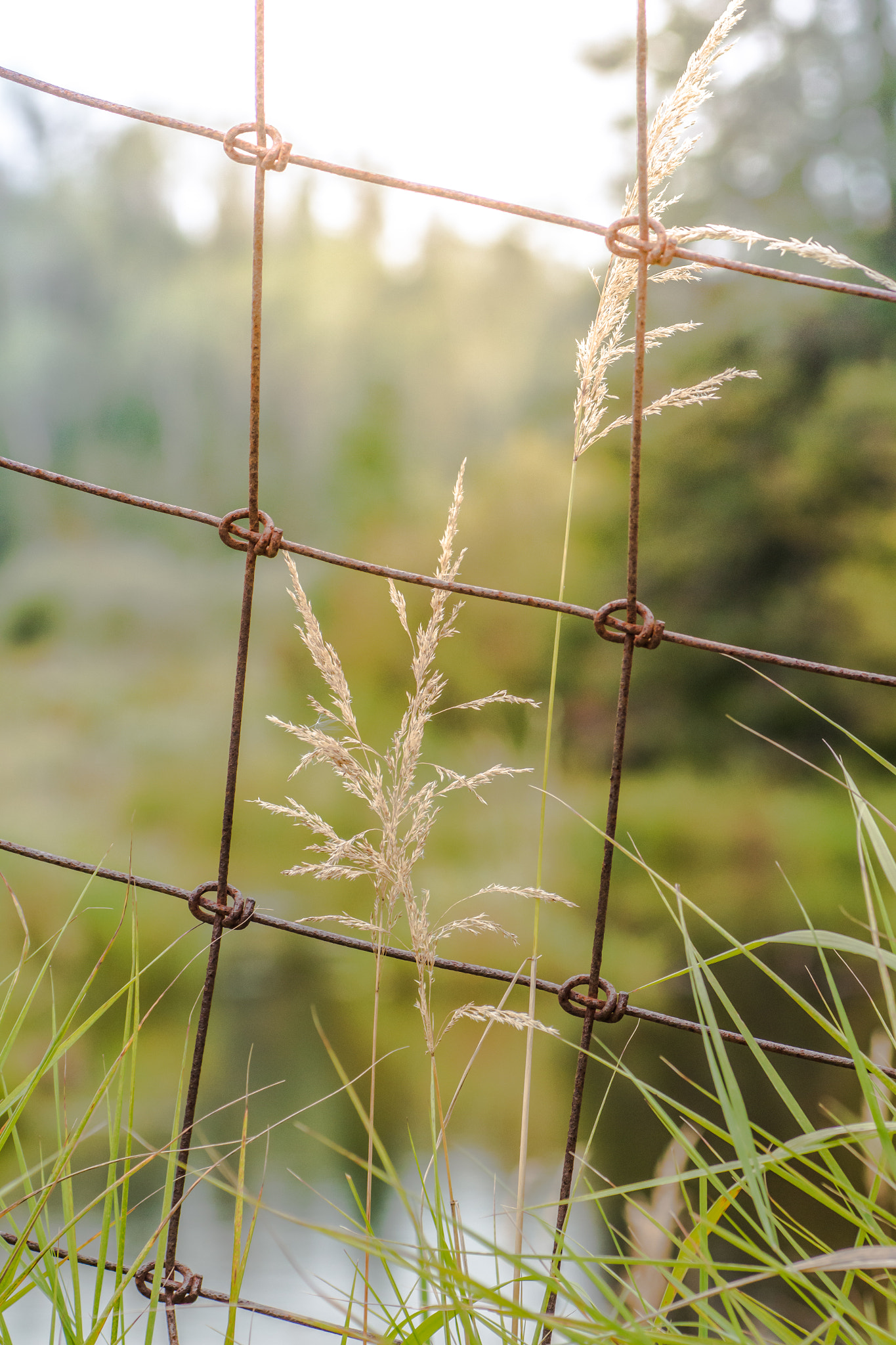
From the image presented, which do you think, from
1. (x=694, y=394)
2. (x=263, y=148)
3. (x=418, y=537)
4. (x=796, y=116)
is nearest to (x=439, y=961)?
(x=694, y=394)

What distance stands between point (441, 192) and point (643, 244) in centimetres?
13

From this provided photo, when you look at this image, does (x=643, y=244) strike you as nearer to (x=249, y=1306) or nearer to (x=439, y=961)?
(x=439, y=961)

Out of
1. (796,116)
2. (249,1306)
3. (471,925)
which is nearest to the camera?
(249,1306)

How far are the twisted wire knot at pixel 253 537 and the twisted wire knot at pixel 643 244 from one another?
265 millimetres

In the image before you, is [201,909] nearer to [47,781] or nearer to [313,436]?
[47,781]

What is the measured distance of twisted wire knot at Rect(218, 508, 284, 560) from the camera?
2.01ft

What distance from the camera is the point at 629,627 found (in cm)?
60

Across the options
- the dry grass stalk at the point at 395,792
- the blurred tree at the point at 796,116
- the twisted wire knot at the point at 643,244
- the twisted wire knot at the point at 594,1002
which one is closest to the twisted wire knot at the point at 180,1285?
the dry grass stalk at the point at 395,792

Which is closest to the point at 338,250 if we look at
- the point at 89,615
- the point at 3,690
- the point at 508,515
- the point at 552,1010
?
the point at 508,515

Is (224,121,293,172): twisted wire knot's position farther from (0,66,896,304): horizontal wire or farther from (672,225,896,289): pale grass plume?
(672,225,896,289): pale grass plume

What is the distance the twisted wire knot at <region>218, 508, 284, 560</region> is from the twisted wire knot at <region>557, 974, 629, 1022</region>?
319 mm

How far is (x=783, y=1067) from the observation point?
5926mm

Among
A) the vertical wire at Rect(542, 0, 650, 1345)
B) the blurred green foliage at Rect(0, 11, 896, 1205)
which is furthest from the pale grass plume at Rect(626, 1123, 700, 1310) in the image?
the blurred green foliage at Rect(0, 11, 896, 1205)

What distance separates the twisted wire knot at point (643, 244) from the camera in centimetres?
59
